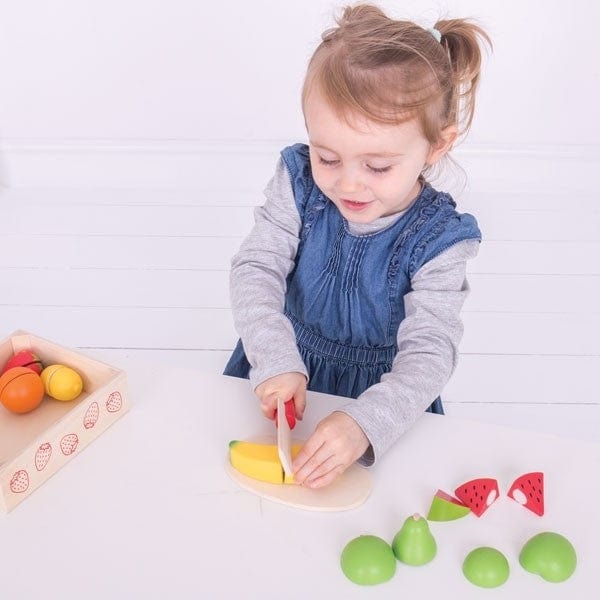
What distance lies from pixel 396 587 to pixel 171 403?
343mm

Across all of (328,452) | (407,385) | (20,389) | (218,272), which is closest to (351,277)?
(407,385)

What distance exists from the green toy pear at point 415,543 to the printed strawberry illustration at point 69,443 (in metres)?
0.34

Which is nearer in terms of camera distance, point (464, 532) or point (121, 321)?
point (464, 532)

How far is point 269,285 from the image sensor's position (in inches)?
43.6

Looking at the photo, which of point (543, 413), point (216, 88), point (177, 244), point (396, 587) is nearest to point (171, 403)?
point (396, 587)

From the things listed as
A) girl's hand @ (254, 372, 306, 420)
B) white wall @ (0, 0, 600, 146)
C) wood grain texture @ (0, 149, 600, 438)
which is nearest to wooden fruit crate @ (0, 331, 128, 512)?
girl's hand @ (254, 372, 306, 420)

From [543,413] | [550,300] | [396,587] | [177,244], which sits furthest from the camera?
[177,244]

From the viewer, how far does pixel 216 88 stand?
2.52m

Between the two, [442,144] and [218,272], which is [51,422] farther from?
[218,272]

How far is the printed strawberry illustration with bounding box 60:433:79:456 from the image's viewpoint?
81 centimetres

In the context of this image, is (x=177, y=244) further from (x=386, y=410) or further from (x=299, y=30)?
(x=386, y=410)

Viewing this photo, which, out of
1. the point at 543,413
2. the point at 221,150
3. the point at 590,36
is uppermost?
the point at 590,36

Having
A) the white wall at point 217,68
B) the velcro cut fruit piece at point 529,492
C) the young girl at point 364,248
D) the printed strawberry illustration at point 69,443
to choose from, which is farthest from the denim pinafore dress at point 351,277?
the white wall at point 217,68

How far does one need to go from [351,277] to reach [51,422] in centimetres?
47
